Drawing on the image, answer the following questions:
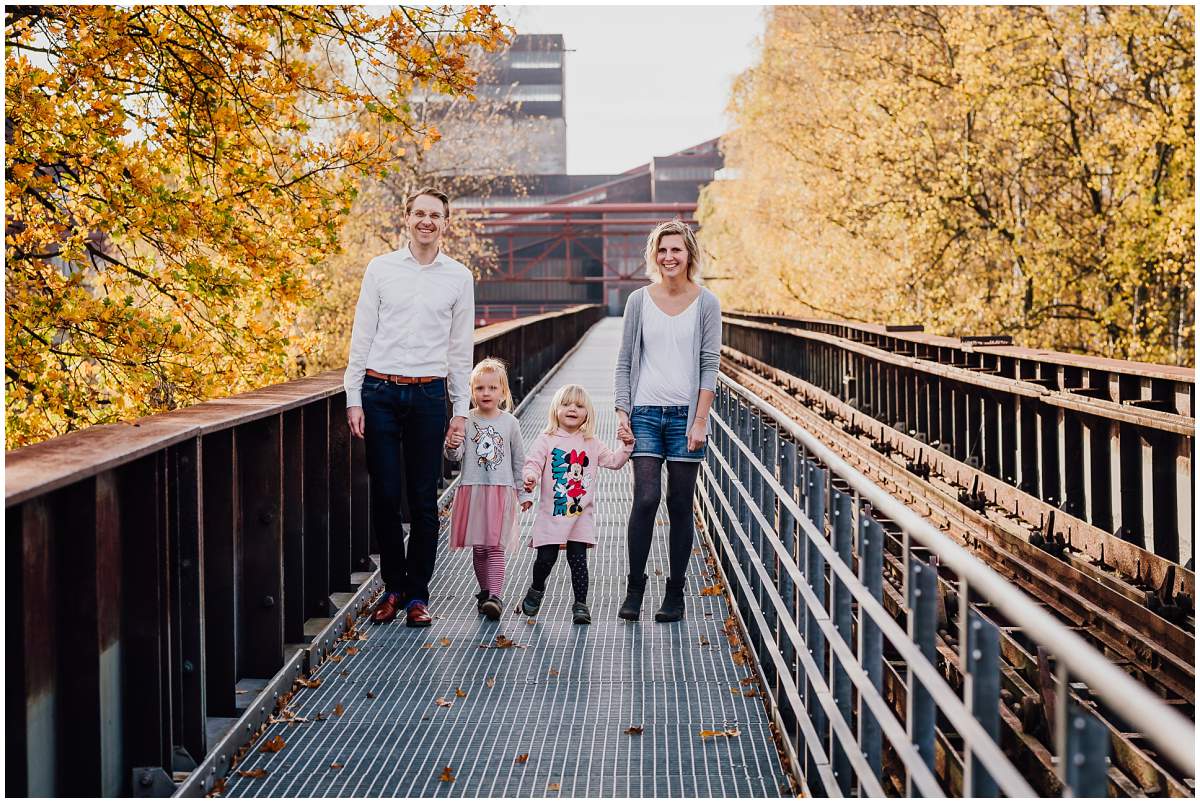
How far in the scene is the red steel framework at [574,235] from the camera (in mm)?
85750

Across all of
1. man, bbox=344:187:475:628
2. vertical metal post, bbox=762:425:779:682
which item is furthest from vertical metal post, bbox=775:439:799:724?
man, bbox=344:187:475:628

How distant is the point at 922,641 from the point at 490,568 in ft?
14.5

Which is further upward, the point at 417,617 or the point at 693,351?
the point at 693,351

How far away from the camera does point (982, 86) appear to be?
73.5ft

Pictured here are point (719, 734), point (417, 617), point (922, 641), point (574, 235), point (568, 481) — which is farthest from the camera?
point (574, 235)

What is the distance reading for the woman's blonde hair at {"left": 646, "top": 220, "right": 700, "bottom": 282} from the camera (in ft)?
21.5

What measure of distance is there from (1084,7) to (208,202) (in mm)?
16121

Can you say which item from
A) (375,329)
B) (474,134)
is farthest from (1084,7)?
(474,134)

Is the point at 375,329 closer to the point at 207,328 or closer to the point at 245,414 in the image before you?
the point at 245,414

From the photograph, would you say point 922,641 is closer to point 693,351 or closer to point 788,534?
point 788,534

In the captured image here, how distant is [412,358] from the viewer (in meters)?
6.62

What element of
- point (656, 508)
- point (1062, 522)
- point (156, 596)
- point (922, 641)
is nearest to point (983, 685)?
point (922, 641)

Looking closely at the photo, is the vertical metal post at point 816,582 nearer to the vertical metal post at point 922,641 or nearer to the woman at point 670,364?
the vertical metal post at point 922,641

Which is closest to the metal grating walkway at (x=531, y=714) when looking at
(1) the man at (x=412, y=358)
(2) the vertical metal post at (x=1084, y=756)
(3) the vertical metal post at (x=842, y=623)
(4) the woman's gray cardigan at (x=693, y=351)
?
(3) the vertical metal post at (x=842, y=623)
